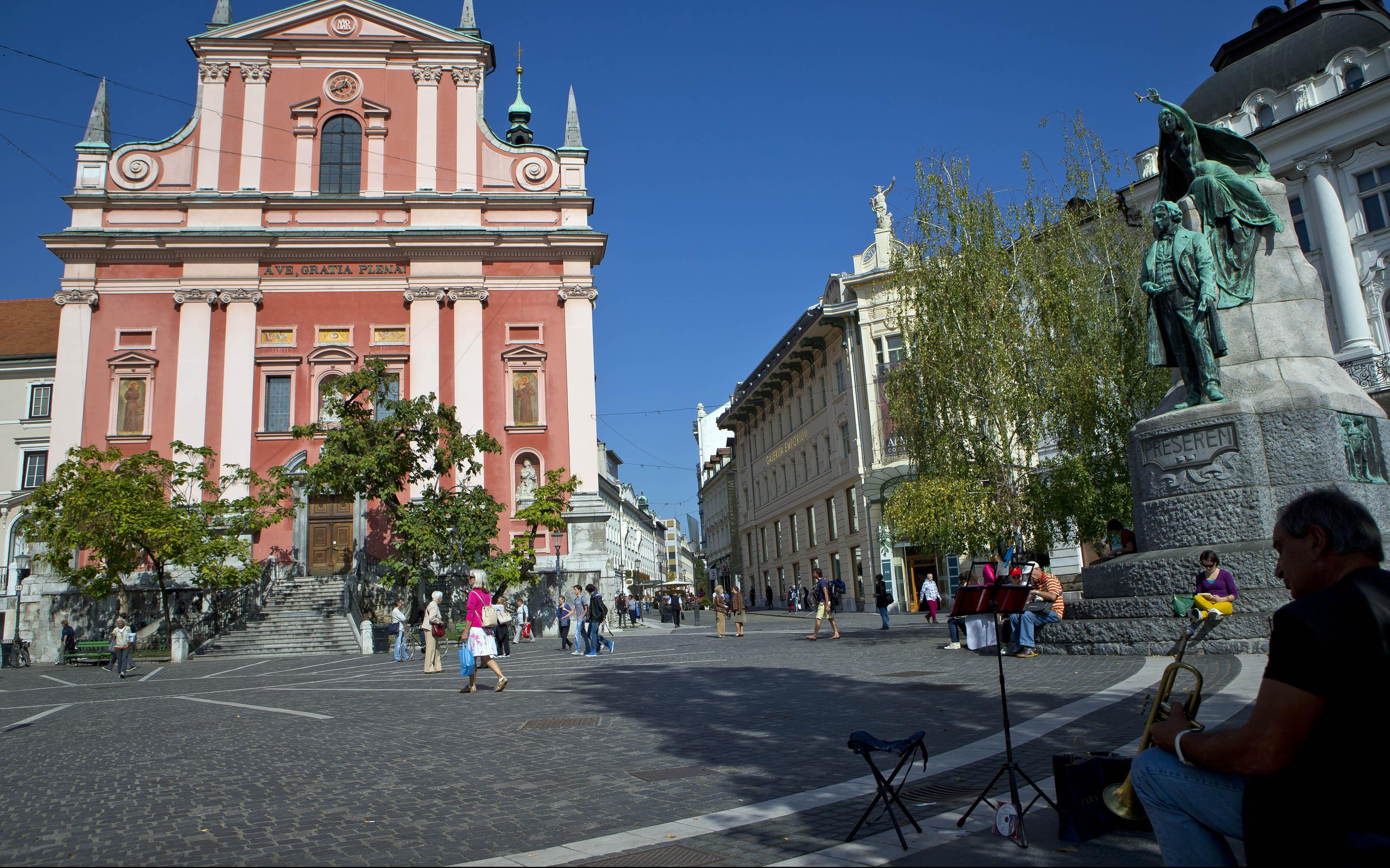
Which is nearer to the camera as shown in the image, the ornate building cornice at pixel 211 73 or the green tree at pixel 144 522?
the green tree at pixel 144 522

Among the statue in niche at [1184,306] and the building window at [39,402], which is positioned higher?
the building window at [39,402]

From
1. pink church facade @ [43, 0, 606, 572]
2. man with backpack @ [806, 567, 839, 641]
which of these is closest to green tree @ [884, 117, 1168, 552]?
man with backpack @ [806, 567, 839, 641]

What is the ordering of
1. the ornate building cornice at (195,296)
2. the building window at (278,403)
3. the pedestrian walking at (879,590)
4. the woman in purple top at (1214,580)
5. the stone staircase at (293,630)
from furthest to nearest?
the building window at (278,403)
the ornate building cornice at (195,296)
the pedestrian walking at (879,590)
the stone staircase at (293,630)
the woman in purple top at (1214,580)

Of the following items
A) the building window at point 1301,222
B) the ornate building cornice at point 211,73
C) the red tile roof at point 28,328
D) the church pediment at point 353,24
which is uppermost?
the church pediment at point 353,24

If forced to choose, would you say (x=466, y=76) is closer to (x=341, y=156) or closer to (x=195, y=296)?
(x=341, y=156)

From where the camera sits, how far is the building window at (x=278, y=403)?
32125 millimetres

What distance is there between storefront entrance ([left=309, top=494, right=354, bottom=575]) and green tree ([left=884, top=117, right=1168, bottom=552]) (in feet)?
66.3

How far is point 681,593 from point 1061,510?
49055 millimetres

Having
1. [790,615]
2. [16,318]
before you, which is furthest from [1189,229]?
[16,318]

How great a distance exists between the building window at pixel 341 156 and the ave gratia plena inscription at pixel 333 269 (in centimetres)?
310

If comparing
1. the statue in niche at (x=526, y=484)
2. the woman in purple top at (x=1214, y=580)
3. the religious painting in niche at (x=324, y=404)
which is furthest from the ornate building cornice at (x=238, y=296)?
the woman in purple top at (x=1214, y=580)

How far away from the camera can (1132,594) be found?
11.4 metres

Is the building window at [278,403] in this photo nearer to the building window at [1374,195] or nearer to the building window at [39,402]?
the building window at [39,402]

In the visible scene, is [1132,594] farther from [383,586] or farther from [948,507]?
[383,586]
